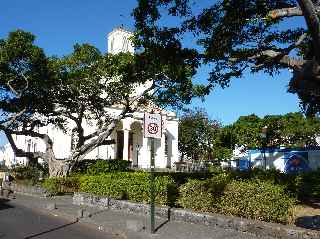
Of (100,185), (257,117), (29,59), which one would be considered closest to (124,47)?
(257,117)

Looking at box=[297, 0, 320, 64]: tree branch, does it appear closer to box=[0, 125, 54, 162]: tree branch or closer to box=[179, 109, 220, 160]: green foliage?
box=[0, 125, 54, 162]: tree branch

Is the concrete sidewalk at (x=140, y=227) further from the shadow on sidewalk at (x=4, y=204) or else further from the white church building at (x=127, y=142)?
the white church building at (x=127, y=142)

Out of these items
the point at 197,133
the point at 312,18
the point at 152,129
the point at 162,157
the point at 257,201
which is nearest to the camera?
the point at 312,18

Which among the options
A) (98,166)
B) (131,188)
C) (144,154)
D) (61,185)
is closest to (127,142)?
(144,154)

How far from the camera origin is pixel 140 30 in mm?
12523

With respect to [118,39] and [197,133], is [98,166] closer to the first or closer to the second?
[118,39]

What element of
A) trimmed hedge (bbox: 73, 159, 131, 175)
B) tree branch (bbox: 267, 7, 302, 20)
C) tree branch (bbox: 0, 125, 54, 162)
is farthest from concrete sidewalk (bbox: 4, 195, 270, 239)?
tree branch (bbox: 0, 125, 54, 162)

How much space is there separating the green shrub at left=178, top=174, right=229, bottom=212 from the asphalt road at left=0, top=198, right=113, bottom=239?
2886 mm

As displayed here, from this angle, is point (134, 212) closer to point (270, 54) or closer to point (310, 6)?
point (270, 54)

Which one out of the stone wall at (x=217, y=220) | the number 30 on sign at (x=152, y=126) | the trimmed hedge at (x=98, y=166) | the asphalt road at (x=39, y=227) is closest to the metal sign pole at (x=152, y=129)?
the number 30 on sign at (x=152, y=126)

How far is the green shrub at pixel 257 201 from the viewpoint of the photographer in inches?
420

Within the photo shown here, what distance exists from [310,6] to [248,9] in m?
3.81

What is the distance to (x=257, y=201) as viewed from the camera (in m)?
11.1

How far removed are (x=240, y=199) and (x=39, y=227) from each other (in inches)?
219
